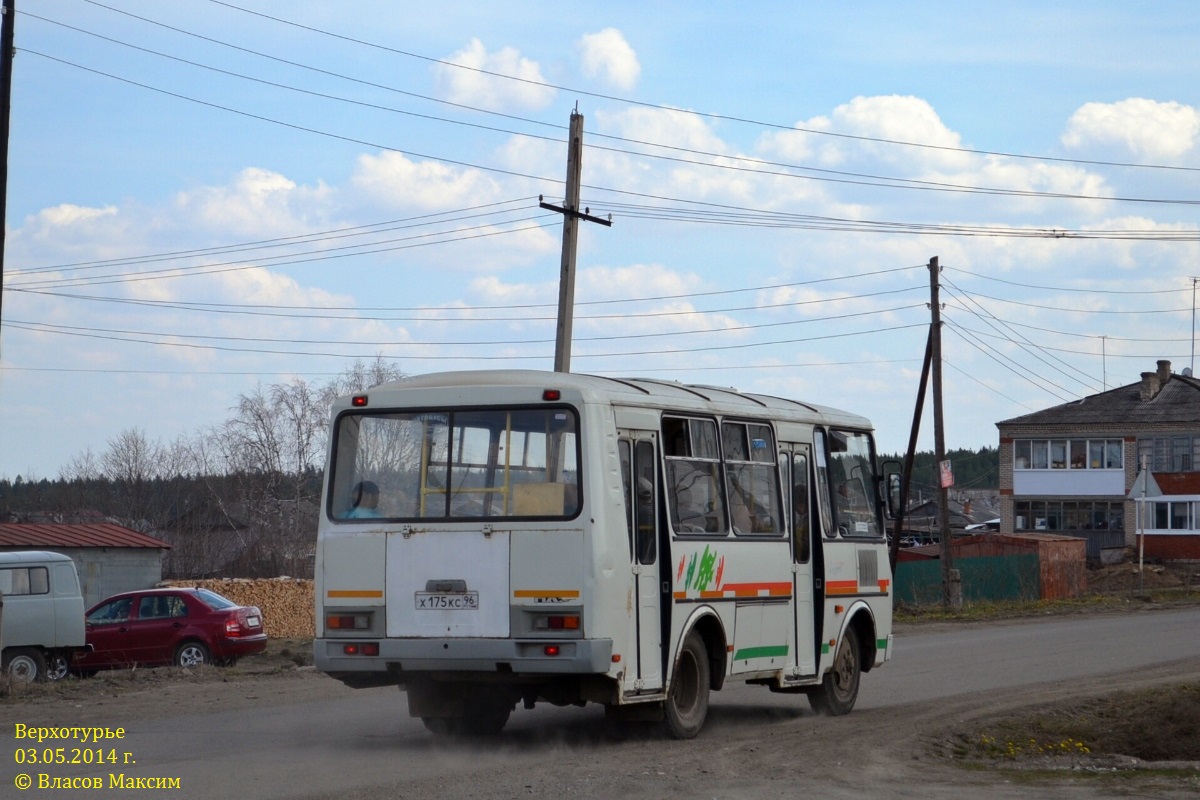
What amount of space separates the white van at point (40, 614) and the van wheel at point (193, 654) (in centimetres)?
244

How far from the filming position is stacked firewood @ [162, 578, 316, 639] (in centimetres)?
3566

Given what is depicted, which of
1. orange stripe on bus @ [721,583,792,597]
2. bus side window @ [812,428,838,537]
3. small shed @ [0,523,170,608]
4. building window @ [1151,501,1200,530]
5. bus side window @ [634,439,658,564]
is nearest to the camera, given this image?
bus side window @ [634,439,658,564]

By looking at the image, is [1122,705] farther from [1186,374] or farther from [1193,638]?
[1186,374]

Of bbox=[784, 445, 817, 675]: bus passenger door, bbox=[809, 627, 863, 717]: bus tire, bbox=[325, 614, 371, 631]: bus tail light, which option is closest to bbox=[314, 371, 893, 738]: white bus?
bbox=[325, 614, 371, 631]: bus tail light

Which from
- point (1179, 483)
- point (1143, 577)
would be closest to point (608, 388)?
point (1143, 577)

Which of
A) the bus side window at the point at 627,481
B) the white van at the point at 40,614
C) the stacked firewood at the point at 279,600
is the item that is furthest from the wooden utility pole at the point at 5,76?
the stacked firewood at the point at 279,600

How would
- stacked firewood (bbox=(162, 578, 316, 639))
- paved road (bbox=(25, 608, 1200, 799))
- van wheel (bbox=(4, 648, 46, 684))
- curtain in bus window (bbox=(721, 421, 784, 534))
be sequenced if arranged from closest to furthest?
paved road (bbox=(25, 608, 1200, 799)) → curtain in bus window (bbox=(721, 421, 784, 534)) → van wheel (bbox=(4, 648, 46, 684)) → stacked firewood (bbox=(162, 578, 316, 639))

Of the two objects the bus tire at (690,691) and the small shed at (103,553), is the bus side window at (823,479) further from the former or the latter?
the small shed at (103,553)

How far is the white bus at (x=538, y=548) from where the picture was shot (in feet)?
36.4

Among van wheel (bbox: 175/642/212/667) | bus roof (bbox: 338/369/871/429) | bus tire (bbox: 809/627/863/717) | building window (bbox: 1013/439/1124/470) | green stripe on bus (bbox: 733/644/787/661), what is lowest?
van wheel (bbox: 175/642/212/667)

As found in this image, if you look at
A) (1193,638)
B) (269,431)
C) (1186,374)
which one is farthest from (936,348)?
(1186,374)

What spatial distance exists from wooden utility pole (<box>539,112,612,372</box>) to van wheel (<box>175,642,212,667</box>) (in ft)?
23.4

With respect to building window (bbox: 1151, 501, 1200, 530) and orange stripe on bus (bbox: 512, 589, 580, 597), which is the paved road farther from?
building window (bbox: 1151, 501, 1200, 530)

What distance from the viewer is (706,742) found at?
12.1 meters
